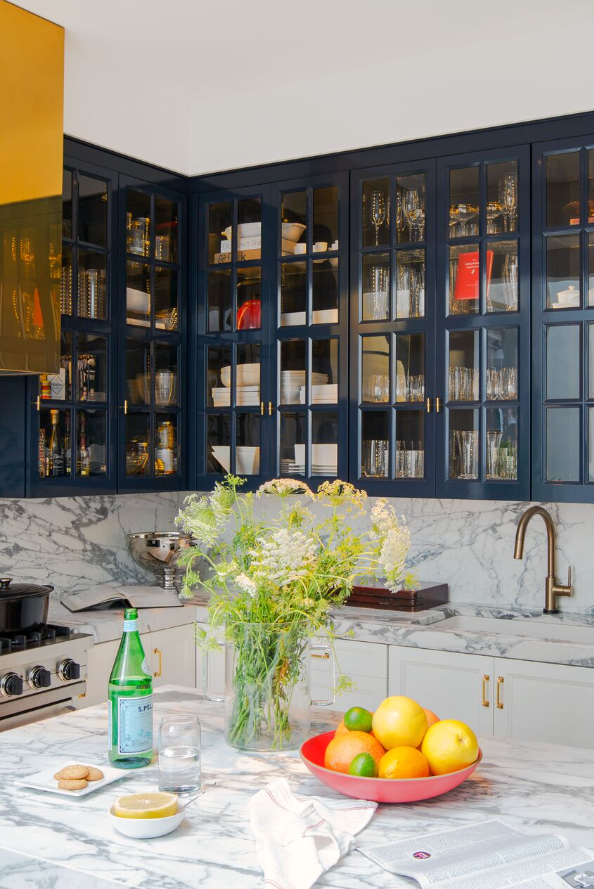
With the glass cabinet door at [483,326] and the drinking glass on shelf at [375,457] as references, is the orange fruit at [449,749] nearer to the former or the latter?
the glass cabinet door at [483,326]

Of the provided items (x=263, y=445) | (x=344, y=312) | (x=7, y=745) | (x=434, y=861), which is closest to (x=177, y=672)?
(x=263, y=445)

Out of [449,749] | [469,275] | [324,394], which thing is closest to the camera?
[449,749]

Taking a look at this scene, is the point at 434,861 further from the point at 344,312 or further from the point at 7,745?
the point at 344,312

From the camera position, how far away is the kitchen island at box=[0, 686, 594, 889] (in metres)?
1.29

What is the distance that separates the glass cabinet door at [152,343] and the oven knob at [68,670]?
2.91 ft

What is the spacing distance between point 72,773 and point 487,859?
0.71 metres

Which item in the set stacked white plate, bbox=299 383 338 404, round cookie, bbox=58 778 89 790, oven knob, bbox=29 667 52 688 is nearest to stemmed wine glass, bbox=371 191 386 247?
stacked white plate, bbox=299 383 338 404

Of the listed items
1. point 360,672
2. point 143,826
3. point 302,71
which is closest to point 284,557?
point 143,826

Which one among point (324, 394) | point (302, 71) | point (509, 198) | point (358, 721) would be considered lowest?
point (358, 721)

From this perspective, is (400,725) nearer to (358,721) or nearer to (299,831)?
(358,721)

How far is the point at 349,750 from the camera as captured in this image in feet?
5.14

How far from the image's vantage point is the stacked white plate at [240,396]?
3.95m

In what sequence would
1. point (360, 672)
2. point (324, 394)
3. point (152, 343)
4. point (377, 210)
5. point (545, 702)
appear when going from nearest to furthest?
point (545, 702)
point (360, 672)
point (377, 210)
point (324, 394)
point (152, 343)

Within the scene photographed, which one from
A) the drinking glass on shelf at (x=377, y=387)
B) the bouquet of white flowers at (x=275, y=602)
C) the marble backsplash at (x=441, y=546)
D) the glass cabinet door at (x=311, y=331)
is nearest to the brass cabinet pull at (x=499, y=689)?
the marble backsplash at (x=441, y=546)
